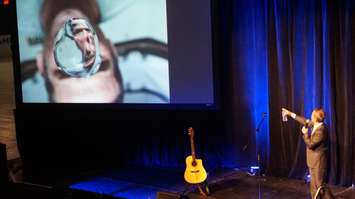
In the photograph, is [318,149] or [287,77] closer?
[318,149]

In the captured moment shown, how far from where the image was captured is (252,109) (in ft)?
20.6

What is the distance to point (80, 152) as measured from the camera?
8.02 m

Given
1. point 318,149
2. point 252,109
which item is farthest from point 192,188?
point 318,149

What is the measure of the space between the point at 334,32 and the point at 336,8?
285 mm

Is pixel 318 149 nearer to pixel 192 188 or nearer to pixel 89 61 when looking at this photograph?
pixel 192 188

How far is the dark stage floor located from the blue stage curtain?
0.27 m

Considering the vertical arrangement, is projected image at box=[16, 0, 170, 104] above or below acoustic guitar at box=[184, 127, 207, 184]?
above

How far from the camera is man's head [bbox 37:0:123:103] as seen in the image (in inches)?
275

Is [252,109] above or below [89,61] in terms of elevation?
below

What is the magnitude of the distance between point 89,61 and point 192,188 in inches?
109

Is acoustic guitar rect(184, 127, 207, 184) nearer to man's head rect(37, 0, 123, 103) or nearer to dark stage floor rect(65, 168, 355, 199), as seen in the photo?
dark stage floor rect(65, 168, 355, 199)

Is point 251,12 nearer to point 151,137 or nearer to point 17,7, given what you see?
point 151,137

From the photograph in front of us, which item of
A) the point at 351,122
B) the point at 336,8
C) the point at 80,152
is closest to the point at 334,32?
the point at 336,8

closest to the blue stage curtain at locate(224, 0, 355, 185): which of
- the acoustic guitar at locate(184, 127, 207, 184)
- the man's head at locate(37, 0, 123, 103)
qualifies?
the acoustic guitar at locate(184, 127, 207, 184)
